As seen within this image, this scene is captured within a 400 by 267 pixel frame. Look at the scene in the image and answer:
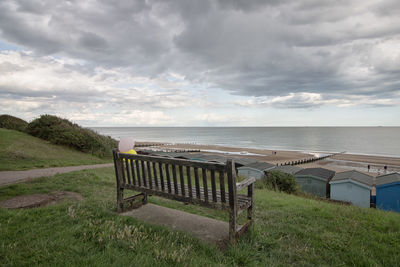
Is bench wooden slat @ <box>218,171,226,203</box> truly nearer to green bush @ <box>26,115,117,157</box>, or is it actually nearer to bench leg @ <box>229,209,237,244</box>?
bench leg @ <box>229,209,237,244</box>

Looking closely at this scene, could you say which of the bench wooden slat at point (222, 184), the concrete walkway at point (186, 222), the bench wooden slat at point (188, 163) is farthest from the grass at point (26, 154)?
the bench wooden slat at point (222, 184)

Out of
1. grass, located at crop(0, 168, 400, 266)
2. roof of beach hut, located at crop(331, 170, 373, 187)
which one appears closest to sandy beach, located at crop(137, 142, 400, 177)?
roof of beach hut, located at crop(331, 170, 373, 187)

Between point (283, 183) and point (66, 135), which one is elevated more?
point (66, 135)

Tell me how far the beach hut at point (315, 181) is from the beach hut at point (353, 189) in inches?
49.1

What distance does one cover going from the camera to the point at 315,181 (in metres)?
16.1

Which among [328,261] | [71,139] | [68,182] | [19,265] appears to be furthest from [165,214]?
[71,139]

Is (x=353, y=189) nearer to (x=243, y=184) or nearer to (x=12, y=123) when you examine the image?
(x=243, y=184)

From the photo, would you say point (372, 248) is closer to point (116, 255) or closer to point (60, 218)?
point (116, 255)

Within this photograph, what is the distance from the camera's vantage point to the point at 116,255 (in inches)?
104

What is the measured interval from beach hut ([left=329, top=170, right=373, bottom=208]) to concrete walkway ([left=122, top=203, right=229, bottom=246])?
1293 cm

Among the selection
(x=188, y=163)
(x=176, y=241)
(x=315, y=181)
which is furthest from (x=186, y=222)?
(x=315, y=181)

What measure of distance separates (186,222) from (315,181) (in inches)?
594

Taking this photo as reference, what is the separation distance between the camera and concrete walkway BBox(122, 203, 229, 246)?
3.53 metres

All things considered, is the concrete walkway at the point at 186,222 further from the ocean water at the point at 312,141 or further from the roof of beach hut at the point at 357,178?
the ocean water at the point at 312,141
